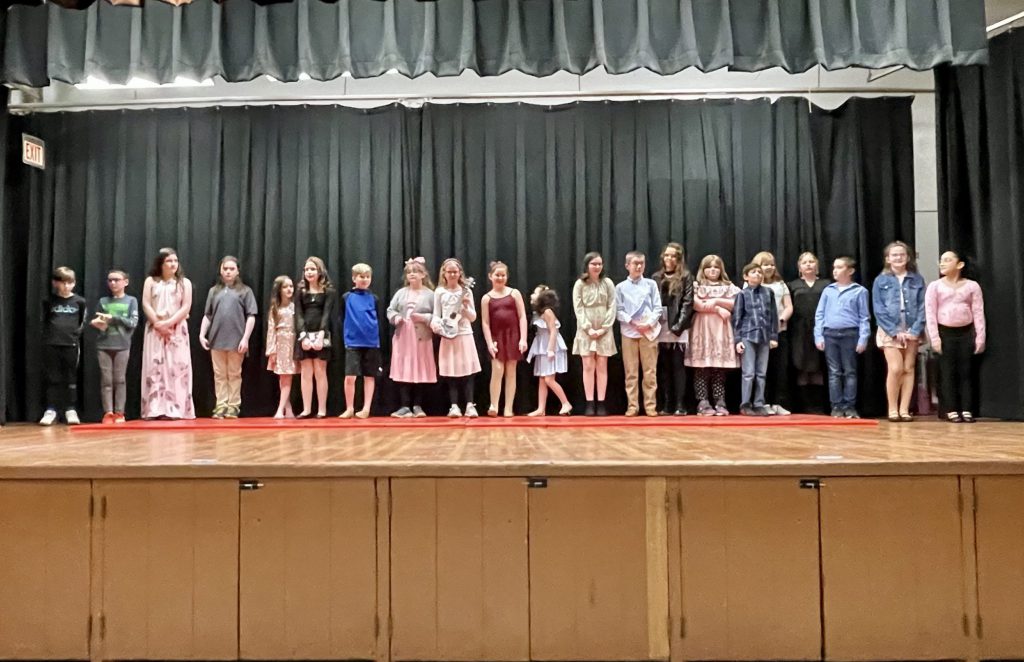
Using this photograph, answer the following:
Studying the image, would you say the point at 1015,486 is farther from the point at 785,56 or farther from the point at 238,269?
the point at 238,269

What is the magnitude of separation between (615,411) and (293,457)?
15.5 ft

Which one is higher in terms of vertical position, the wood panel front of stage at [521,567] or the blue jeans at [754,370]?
the blue jeans at [754,370]

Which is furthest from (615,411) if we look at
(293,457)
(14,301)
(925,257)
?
(14,301)

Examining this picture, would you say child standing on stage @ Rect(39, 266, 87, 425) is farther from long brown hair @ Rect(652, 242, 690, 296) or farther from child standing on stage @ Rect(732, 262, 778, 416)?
child standing on stage @ Rect(732, 262, 778, 416)

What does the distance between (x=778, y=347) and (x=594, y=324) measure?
1.81 meters

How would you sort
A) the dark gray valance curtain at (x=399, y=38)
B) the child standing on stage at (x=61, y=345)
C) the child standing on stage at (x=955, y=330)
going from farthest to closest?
the child standing on stage at (x=61, y=345) < the child standing on stage at (x=955, y=330) < the dark gray valance curtain at (x=399, y=38)

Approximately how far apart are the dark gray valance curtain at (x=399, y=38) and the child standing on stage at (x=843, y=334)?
1.98m

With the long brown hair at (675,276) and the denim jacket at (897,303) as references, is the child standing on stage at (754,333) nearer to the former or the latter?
the long brown hair at (675,276)

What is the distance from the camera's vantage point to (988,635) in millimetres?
2658

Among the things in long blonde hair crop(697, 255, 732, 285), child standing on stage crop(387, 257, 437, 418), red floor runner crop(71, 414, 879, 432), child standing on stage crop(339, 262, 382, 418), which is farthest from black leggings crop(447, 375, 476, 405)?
long blonde hair crop(697, 255, 732, 285)

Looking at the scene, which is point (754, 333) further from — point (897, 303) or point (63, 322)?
point (63, 322)

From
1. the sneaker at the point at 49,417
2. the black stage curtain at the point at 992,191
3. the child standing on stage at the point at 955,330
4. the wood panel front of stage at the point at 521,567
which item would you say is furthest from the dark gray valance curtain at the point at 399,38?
the wood panel front of stage at the point at 521,567

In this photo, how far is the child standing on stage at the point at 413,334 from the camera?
6832 mm

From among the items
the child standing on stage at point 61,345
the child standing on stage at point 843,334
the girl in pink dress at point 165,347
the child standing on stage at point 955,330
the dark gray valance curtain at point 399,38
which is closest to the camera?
the dark gray valance curtain at point 399,38
